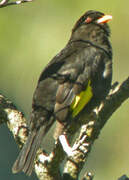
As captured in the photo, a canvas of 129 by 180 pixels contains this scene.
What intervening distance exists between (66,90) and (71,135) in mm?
418

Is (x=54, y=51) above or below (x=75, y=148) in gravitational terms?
above

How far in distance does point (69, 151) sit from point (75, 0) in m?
7.03

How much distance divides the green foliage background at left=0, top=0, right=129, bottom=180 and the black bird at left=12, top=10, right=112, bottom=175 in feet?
14.8

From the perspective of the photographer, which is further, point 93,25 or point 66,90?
point 93,25

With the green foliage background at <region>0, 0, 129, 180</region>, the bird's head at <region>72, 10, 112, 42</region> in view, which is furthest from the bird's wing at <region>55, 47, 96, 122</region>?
the green foliage background at <region>0, 0, 129, 180</region>

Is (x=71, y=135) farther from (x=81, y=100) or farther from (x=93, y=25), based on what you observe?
(x=93, y=25)

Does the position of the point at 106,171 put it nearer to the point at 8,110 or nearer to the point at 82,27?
the point at 82,27

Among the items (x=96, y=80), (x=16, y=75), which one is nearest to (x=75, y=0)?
(x=16, y=75)

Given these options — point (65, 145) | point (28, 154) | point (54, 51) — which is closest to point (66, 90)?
point (28, 154)

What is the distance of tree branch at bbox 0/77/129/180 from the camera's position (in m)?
Result: 5.38

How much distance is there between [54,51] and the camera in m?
11.1

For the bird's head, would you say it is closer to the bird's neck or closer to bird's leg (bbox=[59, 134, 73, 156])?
the bird's neck

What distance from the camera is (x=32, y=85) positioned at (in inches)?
460

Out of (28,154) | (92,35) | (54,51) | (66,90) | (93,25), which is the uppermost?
(54,51)
